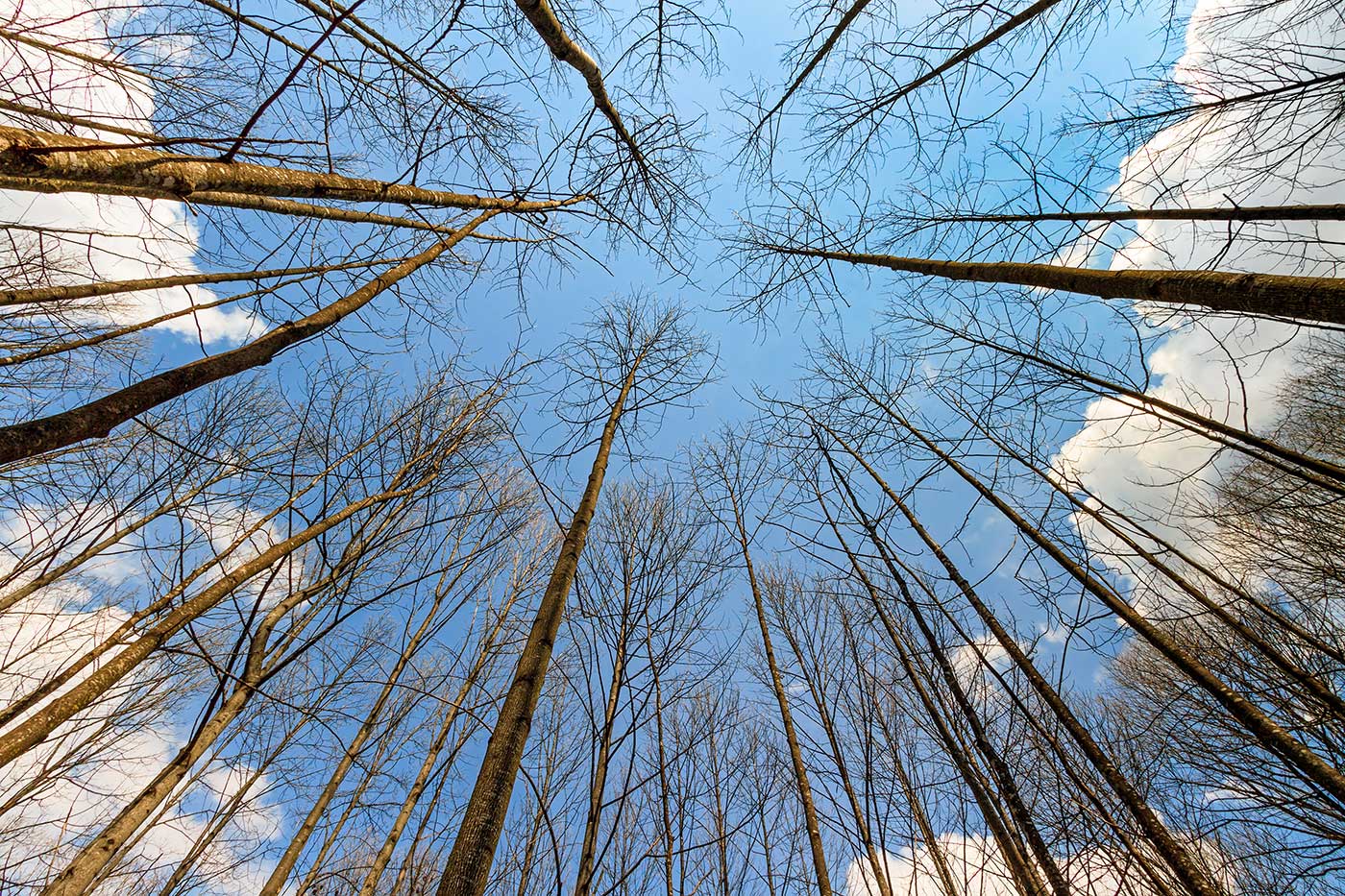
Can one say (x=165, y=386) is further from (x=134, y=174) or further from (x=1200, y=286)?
(x=1200, y=286)

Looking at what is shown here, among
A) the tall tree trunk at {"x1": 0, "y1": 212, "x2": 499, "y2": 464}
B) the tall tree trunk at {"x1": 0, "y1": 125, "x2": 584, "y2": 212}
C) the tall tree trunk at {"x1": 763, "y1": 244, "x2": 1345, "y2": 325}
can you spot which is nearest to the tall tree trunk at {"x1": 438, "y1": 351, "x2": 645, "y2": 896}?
the tall tree trunk at {"x1": 0, "y1": 212, "x2": 499, "y2": 464}

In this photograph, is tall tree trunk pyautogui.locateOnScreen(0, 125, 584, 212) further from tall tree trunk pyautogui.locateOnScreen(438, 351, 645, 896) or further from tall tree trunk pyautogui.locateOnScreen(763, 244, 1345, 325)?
tall tree trunk pyautogui.locateOnScreen(763, 244, 1345, 325)

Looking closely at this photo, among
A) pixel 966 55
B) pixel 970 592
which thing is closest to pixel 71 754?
pixel 970 592

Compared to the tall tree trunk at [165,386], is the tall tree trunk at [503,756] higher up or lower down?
lower down

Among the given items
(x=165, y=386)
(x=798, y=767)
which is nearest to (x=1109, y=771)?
(x=798, y=767)

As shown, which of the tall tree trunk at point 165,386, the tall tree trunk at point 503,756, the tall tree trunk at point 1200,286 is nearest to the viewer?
the tall tree trunk at point 503,756

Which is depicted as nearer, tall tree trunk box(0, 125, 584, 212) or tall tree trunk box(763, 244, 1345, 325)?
tall tree trunk box(0, 125, 584, 212)

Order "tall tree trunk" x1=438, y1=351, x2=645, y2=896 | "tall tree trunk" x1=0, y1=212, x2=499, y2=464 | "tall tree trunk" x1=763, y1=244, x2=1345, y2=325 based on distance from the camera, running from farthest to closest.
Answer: "tall tree trunk" x1=763, y1=244, x2=1345, y2=325, "tall tree trunk" x1=0, y1=212, x2=499, y2=464, "tall tree trunk" x1=438, y1=351, x2=645, y2=896

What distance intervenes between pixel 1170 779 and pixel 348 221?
10.7m

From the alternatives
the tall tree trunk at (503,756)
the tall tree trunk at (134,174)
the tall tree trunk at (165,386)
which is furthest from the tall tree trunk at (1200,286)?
the tall tree trunk at (165,386)

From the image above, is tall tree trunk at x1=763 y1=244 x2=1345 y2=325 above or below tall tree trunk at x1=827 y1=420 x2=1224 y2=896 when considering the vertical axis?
above

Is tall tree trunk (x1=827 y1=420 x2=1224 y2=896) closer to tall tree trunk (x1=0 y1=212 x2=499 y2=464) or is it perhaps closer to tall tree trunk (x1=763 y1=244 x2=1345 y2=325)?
tall tree trunk (x1=763 y1=244 x2=1345 y2=325)

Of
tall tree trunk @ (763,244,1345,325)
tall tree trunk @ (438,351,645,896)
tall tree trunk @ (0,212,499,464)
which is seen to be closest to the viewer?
tall tree trunk @ (438,351,645,896)

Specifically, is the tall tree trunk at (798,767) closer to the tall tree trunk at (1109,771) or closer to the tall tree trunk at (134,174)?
the tall tree trunk at (1109,771)
